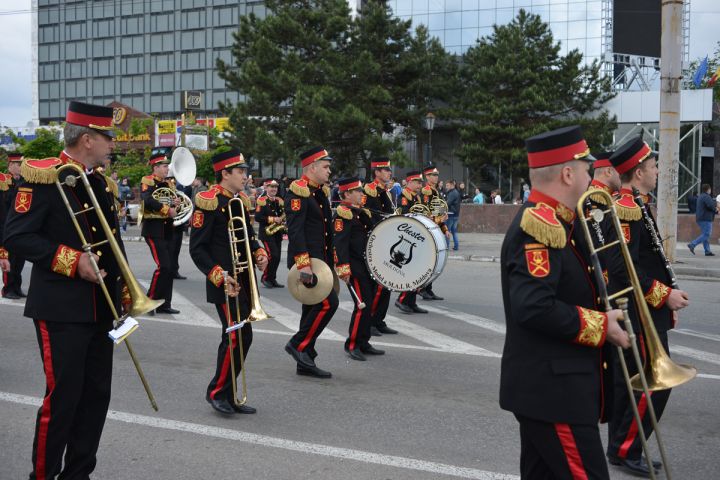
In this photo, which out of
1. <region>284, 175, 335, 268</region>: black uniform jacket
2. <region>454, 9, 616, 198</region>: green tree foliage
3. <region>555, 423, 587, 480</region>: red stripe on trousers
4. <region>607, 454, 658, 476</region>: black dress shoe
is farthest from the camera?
<region>454, 9, 616, 198</region>: green tree foliage

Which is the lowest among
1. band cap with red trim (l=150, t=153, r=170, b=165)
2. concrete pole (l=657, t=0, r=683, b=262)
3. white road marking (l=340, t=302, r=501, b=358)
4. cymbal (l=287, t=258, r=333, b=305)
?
white road marking (l=340, t=302, r=501, b=358)

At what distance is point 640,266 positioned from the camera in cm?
423

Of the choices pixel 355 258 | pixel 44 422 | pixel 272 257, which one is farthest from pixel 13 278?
pixel 44 422

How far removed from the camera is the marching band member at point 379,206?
26.9 ft

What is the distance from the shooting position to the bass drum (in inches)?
300

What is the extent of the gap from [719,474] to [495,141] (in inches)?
1174

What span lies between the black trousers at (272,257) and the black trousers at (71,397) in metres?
8.55

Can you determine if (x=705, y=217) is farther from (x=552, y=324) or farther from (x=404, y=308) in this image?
(x=552, y=324)

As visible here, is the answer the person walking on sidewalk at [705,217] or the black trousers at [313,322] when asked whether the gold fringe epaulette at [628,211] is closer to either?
the black trousers at [313,322]

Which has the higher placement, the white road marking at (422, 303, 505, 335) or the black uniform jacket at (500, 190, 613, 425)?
the black uniform jacket at (500, 190, 613, 425)

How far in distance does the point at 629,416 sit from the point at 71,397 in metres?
3.26

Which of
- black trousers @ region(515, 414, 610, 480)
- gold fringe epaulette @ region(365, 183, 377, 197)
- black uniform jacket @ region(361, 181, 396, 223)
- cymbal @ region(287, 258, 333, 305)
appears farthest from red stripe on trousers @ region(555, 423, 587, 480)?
gold fringe epaulette @ region(365, 183, 377, 197)

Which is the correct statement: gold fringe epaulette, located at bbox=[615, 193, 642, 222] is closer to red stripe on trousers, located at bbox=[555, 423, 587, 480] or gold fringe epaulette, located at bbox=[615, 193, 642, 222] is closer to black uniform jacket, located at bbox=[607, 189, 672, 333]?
black uniform jacket, located at bbox=[607, 189, 672, 333]

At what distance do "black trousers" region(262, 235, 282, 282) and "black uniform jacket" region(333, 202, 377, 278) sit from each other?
4.77 metres
